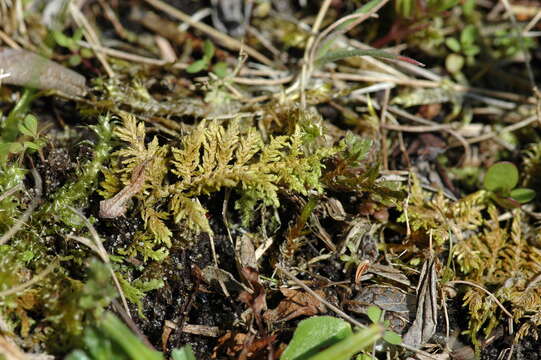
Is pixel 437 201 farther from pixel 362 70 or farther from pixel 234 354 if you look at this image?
pixel 234 354

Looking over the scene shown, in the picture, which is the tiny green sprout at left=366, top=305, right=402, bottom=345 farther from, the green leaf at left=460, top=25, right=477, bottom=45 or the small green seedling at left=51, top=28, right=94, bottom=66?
the small green seedling at left=51, top=28, right=94, bottom=66


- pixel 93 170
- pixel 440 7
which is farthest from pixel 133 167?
pixel 440 7

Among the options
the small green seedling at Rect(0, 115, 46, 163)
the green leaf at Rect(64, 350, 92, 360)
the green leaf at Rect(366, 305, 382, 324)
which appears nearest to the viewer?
the green leaf at Rect(64, 350, 92, 360)

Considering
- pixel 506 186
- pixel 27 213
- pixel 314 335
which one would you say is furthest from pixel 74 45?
pixel 506 186

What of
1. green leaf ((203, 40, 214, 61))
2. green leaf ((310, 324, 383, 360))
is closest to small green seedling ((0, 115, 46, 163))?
green leaf ((203, 40, 214, 61))

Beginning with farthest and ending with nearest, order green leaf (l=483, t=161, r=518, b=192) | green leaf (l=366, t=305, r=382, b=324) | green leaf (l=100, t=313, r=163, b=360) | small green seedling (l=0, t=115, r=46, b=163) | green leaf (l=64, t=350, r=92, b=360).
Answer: green leaf (l=483, t=161, r=518, b=192) → small green seedling (l=0, t=115, r=46, b=163) → green leaf (l=366, t=305, r=382, b=324) → green leaf (l=64, t=350, r=92, b=360) → green leaf (l=100, t=313, r=163, b=360)

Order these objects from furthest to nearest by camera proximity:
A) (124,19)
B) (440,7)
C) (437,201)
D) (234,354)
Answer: (124,19) → (440,7) → (437,201) → (234,354)
